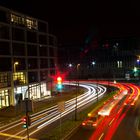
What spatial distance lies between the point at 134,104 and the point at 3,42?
30.7 meters

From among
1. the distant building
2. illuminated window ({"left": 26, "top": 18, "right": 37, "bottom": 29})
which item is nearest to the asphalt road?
illuminated window ({"left": 26, "top": 18, "right": 37, "bottom": 29})

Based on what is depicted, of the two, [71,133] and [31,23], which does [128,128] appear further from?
[31,23]

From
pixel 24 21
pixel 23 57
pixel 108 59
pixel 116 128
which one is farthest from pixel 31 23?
pixel 108 59

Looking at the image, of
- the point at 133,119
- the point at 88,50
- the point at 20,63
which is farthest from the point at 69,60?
the point at 133,119

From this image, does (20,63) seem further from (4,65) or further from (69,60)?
(69,60)

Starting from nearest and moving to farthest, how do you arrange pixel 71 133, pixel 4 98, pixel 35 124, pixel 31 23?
1. pixel 71 133
2. pixel 35 124
3. pixel 4 98
4. pixel 31 23

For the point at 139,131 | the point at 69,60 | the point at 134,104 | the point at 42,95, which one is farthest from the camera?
the point at 69,60

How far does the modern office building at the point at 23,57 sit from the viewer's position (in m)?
69.8

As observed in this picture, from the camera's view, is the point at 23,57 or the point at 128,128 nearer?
the point at 128,128

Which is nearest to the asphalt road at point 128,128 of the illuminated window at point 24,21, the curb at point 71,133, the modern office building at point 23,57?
the curb at point 71,133

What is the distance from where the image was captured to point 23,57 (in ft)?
256

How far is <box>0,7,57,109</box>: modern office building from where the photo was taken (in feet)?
229

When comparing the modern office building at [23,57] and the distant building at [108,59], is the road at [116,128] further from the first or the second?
the distant building at [108,59]

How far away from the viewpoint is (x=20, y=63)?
76500mm
